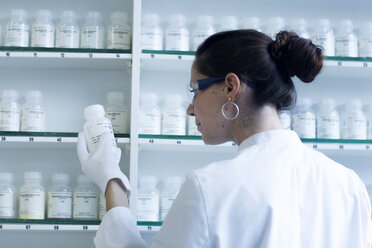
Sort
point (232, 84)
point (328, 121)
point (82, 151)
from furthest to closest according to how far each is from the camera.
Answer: point (328, 121), point (82, 151), point (232, 84)

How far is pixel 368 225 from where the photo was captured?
1.01 m

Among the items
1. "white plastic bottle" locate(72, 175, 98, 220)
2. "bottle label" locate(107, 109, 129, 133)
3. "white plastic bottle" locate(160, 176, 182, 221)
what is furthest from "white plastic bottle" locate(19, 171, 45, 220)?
"white plastic bottle" locate(160, 176, 182, 221)

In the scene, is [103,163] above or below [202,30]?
below

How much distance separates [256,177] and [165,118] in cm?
123

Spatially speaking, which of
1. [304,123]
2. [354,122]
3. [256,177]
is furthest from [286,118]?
[256,177]

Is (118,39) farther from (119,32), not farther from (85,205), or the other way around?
(85,205)

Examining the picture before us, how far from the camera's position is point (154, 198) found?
2.03 meters

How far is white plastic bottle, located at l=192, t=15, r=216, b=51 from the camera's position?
7.06 ft

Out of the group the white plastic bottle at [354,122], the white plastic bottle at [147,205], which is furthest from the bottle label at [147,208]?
the white plastic bottle at [354,122]

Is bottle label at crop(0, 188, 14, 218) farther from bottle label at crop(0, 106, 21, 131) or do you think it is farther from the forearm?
the forearm

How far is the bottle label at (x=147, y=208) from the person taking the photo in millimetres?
2004

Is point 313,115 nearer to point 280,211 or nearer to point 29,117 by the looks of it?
point 29,117

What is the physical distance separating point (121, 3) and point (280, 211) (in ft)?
5.49

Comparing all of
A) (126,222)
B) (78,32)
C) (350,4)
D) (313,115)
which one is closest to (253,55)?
(126,222)
